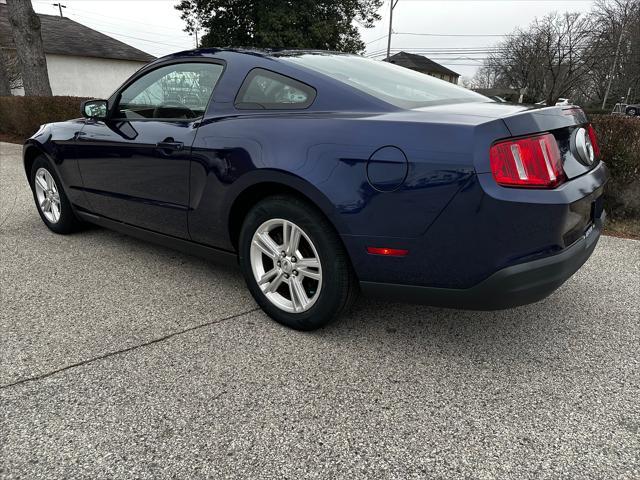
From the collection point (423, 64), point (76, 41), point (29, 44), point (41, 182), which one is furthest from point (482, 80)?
point (41, 182)

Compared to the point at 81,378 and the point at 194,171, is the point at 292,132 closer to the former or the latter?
the point at 194,171

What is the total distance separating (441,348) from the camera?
2.50 meters

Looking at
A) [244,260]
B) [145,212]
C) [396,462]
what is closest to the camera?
[396,462]

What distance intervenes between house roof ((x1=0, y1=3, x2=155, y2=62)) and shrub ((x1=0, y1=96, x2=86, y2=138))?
53.7 feet

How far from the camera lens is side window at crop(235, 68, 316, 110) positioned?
247 centimetres

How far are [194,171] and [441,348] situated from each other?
5.62 feet

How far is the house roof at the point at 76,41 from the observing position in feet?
89.9

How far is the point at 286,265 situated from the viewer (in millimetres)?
2568

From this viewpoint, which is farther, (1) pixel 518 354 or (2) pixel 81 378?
(1) pixel 518 354

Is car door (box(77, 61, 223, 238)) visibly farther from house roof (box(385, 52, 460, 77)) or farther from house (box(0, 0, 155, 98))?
house roof (box(385, 52, 460, 77))

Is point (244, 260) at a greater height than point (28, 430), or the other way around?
point (244, 260)

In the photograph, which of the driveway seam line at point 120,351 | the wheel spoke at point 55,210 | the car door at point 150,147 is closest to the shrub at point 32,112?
the wheel spoke at point 55,210

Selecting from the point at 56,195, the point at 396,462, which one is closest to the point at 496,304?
the point at 396,462

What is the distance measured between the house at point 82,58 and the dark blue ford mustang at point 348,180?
93.3 feet
